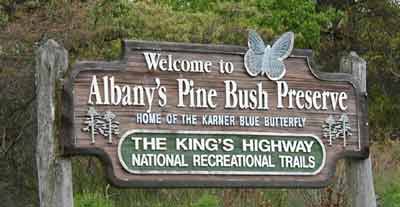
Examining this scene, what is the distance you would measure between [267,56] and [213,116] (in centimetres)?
77

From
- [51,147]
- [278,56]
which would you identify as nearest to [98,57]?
[278,56]

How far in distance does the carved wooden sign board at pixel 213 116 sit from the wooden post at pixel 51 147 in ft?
0.35

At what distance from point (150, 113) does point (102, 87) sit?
0.46m

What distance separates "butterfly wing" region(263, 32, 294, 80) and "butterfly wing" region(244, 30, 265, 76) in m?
0.07

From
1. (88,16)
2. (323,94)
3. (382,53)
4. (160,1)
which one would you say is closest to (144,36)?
(88,16)

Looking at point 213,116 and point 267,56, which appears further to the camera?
point 267,56

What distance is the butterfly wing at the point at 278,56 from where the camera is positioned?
8.59 metres

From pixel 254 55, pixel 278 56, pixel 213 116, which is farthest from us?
pixel 278 56

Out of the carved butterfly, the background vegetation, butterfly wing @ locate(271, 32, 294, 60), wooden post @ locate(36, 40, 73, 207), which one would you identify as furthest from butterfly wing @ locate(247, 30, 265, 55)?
the background vegetation

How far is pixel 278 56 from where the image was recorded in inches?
340

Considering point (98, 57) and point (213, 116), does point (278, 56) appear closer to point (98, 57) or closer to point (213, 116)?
point (213, 116)

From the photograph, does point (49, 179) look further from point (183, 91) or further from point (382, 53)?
point (382, 53)

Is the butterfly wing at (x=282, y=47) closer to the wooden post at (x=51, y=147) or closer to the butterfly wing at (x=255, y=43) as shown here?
the butterfly wing at (x=255, y=43)

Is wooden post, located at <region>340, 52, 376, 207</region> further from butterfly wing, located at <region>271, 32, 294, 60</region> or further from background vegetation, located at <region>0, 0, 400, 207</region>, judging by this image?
background vegetation, located at <region>0, 0, 400, 207</region>
